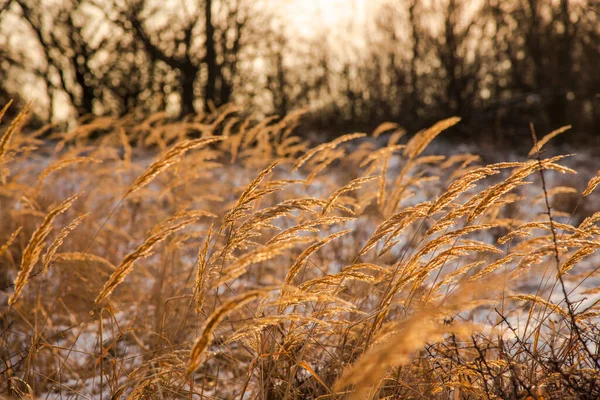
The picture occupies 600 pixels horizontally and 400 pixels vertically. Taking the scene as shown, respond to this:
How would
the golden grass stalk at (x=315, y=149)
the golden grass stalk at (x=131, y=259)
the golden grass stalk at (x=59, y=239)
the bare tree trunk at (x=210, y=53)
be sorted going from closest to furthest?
the golden grass stalk at (x=131, y=259), the golden grass stalk at (x=59, y=239), the golden grass stalk at (x=315, y=149), the bare tree trunk at (x=210, y=53)

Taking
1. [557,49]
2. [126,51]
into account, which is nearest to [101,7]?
[126,51]

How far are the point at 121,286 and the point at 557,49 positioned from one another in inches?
434

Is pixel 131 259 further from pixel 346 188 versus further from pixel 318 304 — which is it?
pixel 318 304

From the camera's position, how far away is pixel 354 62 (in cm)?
1164

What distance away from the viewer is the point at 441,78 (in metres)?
11.5

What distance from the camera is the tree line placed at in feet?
36.4

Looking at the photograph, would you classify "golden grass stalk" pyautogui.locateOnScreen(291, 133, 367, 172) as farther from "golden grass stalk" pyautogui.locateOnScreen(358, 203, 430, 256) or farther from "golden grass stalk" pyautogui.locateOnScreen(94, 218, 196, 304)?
"golden grass stalk" pyautogui.locateOnScreen(94, 218, 196, 304)

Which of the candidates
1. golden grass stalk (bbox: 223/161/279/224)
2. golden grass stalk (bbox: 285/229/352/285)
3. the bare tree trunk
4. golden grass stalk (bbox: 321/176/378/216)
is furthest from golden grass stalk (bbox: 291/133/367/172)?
the bare tree trunk

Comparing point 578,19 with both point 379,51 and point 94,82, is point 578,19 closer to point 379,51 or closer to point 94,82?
point 379,51

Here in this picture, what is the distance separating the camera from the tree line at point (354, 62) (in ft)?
36.4

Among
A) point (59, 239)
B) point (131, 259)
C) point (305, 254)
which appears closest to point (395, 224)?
point (305, 254)

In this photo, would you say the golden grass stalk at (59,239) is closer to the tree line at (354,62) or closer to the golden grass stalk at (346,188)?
the golden grass stalk at (346,188)

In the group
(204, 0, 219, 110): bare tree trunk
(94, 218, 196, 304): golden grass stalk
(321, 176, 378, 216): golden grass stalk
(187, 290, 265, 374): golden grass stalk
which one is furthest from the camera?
(204, 0, 219, 110): bare tree trunk

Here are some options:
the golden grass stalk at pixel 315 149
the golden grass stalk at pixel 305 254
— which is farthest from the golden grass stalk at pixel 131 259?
the golden grass stalk at pixel 315 149
